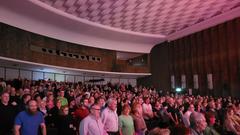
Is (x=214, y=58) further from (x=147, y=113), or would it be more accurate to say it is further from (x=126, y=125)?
(x=126, y=125)

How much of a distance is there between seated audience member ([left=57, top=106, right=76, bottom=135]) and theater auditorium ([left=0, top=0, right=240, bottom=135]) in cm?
127

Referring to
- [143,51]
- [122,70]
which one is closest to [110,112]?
[122,70]

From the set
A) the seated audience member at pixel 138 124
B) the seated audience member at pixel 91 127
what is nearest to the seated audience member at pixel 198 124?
the seated audience member at pixel 91 127

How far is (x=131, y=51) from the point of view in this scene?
71.8ft

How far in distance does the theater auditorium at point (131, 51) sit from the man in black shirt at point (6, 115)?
5.16 feet

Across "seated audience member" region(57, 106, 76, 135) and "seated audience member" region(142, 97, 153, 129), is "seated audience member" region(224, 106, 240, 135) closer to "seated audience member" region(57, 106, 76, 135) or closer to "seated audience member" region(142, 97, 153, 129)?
"seated audience member" region(142, 97, 153, 129)

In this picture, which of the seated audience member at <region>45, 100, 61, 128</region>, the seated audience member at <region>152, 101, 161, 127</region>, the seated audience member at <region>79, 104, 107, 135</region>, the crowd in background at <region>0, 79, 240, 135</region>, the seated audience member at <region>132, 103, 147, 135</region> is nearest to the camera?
the crowd in background at <region>0, 79, 240, 135</region>

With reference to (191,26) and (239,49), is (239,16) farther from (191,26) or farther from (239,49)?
(191,26)

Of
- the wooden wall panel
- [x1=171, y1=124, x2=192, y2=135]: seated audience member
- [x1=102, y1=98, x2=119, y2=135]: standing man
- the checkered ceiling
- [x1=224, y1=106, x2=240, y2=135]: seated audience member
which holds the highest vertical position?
the checkered ceiling

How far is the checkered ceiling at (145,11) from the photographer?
1456cm

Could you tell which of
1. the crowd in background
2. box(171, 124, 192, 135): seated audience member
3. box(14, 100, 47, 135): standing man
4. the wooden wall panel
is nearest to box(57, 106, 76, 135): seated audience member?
the crowd in background

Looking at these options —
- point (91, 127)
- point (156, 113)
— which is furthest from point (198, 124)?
point (156, 113)

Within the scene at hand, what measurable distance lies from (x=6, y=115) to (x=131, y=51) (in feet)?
56.4

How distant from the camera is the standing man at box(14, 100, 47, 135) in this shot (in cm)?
434
